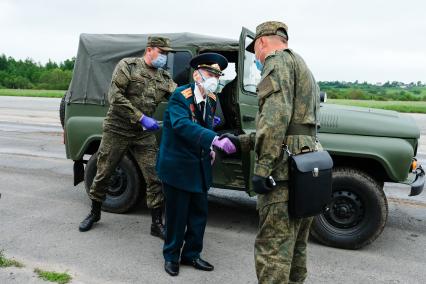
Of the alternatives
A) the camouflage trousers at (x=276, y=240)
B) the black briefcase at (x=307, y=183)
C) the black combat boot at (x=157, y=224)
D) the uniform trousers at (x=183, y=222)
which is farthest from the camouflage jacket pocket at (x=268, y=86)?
the black combat boot at (x=157, y=224)

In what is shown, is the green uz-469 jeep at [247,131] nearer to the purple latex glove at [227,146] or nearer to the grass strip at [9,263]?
the purple latex glove at [227,146]

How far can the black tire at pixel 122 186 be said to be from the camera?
543 centimetres

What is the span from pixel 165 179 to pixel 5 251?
1706 mm

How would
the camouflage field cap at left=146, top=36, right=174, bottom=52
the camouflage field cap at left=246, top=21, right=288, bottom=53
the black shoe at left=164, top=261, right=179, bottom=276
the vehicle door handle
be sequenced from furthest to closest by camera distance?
the vehicle door handle, the camouflage field cap at left=146, top=36, right=174, bottom=52, the black shoe at left=164, top=261, right=179, bottom=276, the camouflage field cap at left=246, top=21, right=288, bottom=53

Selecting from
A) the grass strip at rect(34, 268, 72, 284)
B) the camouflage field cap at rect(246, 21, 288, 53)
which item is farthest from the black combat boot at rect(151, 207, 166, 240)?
the camouflage field cap at rect(246, 21, 288, 53)

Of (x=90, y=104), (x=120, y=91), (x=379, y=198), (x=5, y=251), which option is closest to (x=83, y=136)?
(x=90, y=104)

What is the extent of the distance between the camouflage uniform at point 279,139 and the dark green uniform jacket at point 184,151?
39.5 inches

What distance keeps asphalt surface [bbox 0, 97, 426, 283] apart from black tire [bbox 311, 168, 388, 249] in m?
0.12

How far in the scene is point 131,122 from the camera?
4707mm

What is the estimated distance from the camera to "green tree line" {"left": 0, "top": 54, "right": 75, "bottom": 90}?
2589 inches

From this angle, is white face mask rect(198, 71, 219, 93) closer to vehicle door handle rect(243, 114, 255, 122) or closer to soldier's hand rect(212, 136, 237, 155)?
soldier's hand rect(212, 136, 237, 155)

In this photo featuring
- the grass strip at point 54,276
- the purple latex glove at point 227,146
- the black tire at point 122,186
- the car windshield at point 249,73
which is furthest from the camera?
the black tire at point 122,186

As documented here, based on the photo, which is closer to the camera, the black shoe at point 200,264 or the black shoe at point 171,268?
the black shoe at point 171,268

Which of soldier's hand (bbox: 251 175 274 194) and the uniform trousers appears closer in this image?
soldier's hand (bbox: 251 175 274 194)
